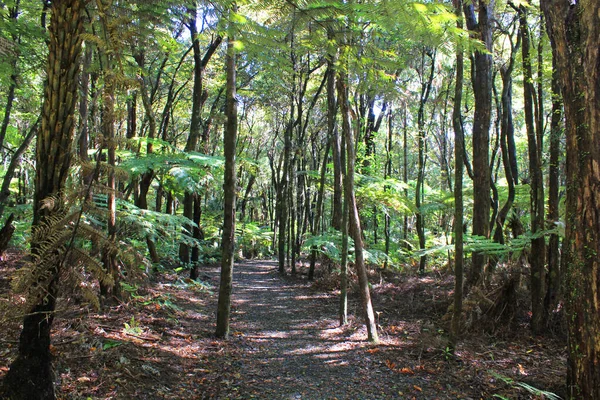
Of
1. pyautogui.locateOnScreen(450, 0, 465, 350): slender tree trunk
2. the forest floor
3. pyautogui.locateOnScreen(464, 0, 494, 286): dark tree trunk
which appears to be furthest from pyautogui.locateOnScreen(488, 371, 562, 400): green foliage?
pyautogui.locateOnScreen(464, 0, 494, 286): dark tree trunk

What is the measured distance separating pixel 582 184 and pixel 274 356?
492cm

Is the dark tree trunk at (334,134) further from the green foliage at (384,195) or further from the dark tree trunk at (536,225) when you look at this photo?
the dark tree trunk at (536,225)

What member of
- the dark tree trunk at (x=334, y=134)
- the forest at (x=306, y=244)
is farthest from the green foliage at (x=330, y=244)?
the dark tree trunk at (x=334, y=134)

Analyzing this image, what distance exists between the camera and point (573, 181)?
3.60 m

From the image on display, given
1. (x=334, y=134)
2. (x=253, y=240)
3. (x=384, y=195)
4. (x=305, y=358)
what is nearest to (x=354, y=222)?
(x=305, y=358)

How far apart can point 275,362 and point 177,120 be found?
1980cm

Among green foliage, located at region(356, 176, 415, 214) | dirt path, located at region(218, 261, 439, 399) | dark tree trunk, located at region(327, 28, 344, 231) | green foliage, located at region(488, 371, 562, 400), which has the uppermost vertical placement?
dark tree trunk, located at region(327, 28, 344, 231)

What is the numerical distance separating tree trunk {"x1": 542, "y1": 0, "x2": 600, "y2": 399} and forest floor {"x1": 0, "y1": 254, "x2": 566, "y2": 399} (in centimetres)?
71

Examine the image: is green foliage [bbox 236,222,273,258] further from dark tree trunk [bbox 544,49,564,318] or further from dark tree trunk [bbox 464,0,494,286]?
dark tree trunk [bbox 544,49,564,318]

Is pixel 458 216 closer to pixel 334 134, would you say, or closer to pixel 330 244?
pixel 334 134

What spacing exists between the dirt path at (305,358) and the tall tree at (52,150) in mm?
2408

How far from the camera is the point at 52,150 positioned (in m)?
2.70

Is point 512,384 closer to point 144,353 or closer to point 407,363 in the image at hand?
point 407,363

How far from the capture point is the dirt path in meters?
4.76
